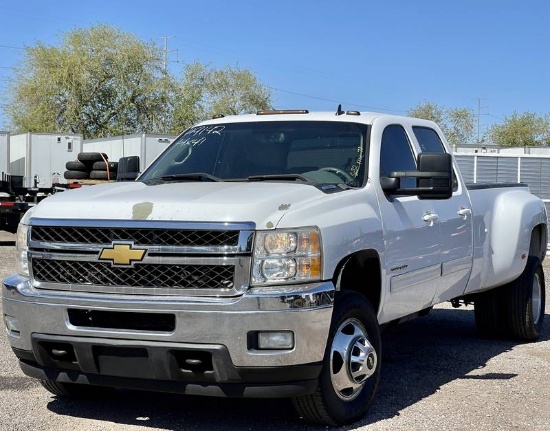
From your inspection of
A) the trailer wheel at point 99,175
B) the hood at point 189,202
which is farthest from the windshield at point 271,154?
the trailer wheel at point 99,175

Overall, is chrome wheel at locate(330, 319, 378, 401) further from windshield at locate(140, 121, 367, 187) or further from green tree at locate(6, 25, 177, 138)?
green tree at locate(6, 25, 177, 138)

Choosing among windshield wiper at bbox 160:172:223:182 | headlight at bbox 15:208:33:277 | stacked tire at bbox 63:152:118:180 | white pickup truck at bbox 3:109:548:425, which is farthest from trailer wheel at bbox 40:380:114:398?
stacked tire at bbox 63:152:118:180

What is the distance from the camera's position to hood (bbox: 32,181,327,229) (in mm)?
4770

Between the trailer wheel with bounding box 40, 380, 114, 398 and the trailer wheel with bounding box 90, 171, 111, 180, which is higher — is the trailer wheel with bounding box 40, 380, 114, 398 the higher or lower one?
the lower one

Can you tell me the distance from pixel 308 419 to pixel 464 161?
19.5 meters

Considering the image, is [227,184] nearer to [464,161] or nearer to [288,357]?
[288,357]

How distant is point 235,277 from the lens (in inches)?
184

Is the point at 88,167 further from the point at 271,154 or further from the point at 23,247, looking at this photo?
the point at 23,247

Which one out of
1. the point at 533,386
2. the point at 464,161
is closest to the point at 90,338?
the point at 533,386

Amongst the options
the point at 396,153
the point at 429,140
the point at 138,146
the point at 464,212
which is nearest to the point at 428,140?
the point at 429,140

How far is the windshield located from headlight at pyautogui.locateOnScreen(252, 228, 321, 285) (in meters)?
0.93

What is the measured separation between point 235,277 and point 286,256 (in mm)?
290

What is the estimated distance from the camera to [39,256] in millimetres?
5141

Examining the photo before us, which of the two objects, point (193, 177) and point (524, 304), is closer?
point (193, 177)
